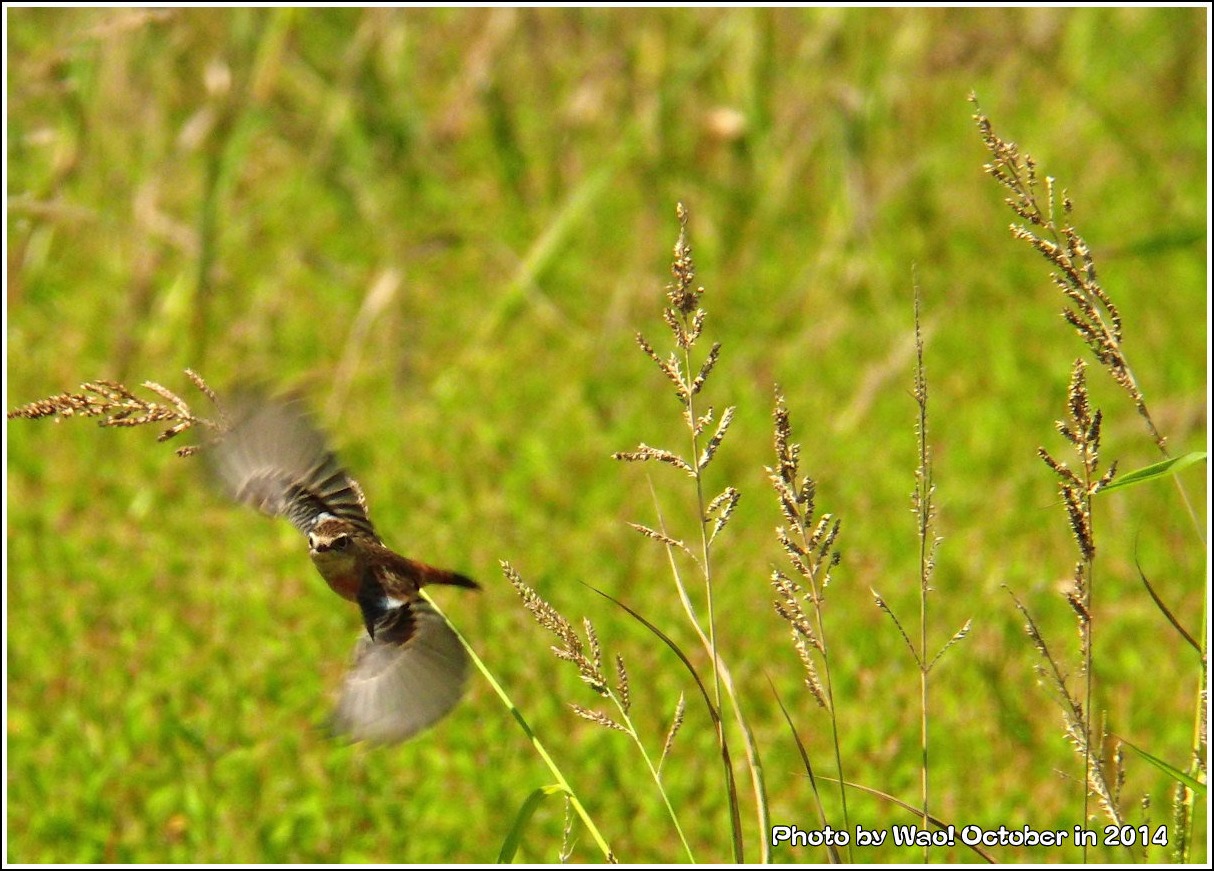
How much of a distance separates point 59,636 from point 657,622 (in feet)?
5.56

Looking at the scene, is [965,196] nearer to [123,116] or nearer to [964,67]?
[964,67]

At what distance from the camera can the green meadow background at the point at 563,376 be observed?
3383 millimetres

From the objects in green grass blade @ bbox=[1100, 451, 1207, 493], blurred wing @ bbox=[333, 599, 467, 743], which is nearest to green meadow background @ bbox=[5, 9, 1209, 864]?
green grass blade @ bbox=[1100, 451, 1207, 493]

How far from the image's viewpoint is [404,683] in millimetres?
2051

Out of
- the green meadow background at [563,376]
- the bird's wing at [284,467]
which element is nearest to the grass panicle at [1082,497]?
the green meadow background at [563,376]

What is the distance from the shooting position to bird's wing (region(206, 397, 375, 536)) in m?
2.08

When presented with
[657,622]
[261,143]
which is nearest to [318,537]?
[657,622]

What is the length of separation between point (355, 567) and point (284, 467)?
191 mm

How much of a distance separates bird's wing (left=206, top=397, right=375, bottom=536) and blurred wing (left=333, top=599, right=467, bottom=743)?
0.18 meters

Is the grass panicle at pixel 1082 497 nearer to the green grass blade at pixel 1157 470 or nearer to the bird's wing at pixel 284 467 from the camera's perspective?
the green grass blade at pixel 1157 470

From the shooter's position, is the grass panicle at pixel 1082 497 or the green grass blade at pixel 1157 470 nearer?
the grass panicle at pixel 1082 497

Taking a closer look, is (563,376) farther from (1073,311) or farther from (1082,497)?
(1073,311)

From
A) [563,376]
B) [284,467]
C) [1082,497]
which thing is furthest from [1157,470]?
[563,376]

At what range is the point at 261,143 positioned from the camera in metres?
6.22
